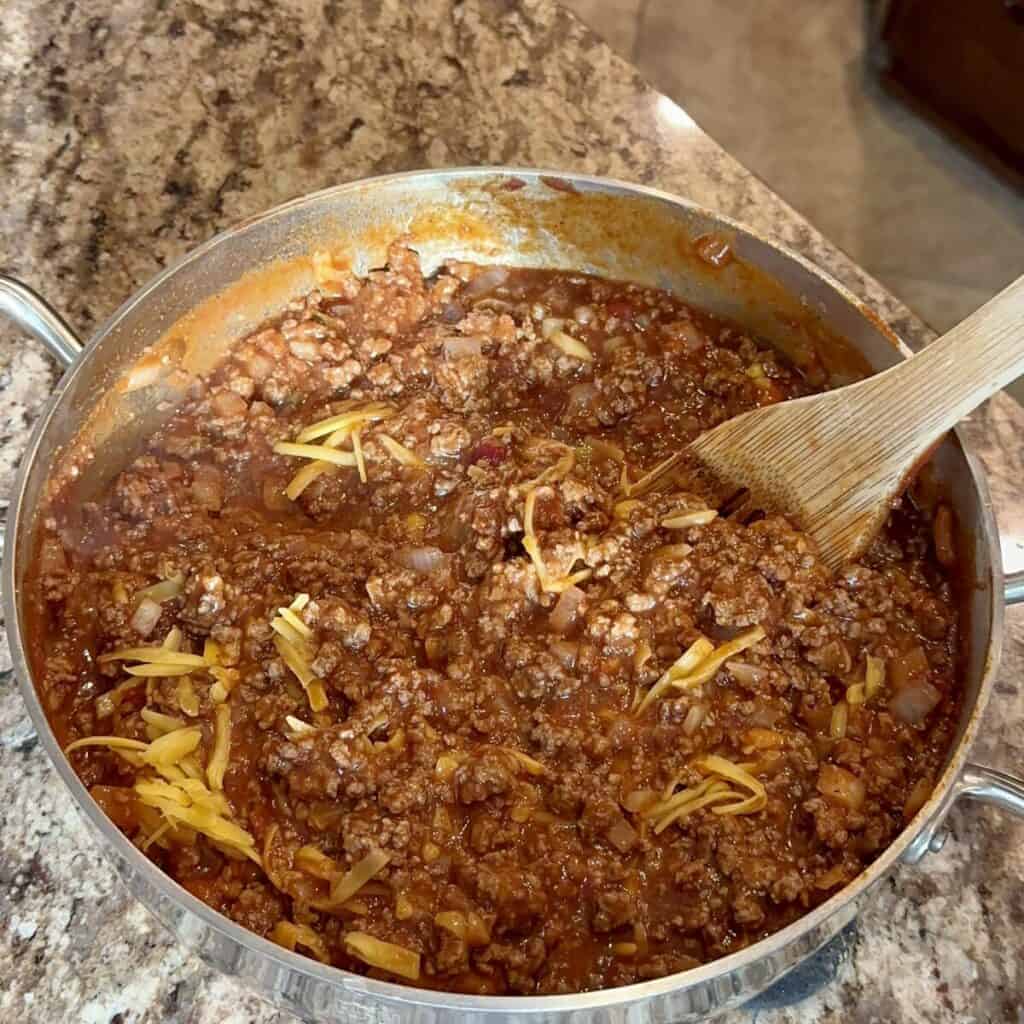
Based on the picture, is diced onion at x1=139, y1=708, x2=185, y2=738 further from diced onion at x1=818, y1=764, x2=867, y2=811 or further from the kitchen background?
the kitchen background

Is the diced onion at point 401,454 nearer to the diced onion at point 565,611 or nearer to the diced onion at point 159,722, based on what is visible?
the diced onion at point 565,611

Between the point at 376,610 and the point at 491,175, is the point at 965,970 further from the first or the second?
the point at 491,175

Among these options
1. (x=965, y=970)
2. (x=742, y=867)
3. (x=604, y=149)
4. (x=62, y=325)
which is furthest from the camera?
(x=604, y=149)

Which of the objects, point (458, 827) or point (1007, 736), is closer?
point (458, 827)

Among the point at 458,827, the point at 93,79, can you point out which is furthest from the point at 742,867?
the point at 93,79

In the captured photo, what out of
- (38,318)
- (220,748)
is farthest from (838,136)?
(220,748)

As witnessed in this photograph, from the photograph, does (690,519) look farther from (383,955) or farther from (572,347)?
(383,955)
